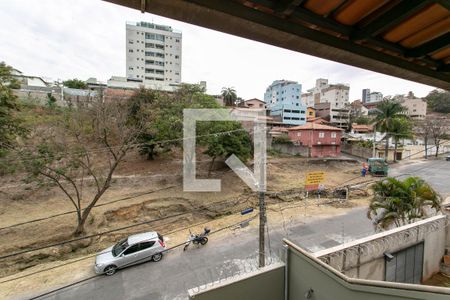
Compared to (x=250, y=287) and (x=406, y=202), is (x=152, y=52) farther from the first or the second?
(x=250, y=287)

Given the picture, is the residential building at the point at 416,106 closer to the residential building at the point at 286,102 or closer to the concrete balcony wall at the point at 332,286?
the residential building at the point at 286,102

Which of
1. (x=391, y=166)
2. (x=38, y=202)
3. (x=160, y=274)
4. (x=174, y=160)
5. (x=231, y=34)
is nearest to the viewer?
(x=231, y=34)

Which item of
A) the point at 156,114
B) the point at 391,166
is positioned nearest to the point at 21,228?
the point at 156,114

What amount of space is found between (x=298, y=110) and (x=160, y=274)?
33.8m

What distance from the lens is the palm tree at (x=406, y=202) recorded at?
6.44 metres

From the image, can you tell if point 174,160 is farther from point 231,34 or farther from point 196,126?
point 231,34

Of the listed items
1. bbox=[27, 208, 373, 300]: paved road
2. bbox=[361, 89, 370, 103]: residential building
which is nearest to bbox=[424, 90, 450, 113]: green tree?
bbox=[361, 89, 370, 103]: residential building

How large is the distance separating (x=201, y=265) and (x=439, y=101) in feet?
206

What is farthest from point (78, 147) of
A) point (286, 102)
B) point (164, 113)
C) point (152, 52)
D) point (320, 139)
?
point (286, 102)

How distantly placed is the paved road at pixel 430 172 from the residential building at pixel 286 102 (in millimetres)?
15890

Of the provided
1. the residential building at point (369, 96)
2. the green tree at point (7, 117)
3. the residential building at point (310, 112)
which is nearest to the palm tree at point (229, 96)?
the residential building at point (310, 112)

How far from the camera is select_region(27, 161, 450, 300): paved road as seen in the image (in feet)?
20.9

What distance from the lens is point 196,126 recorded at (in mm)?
14273

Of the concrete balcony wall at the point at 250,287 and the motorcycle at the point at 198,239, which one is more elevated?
the concrete balcony wall at the point at 250,287
